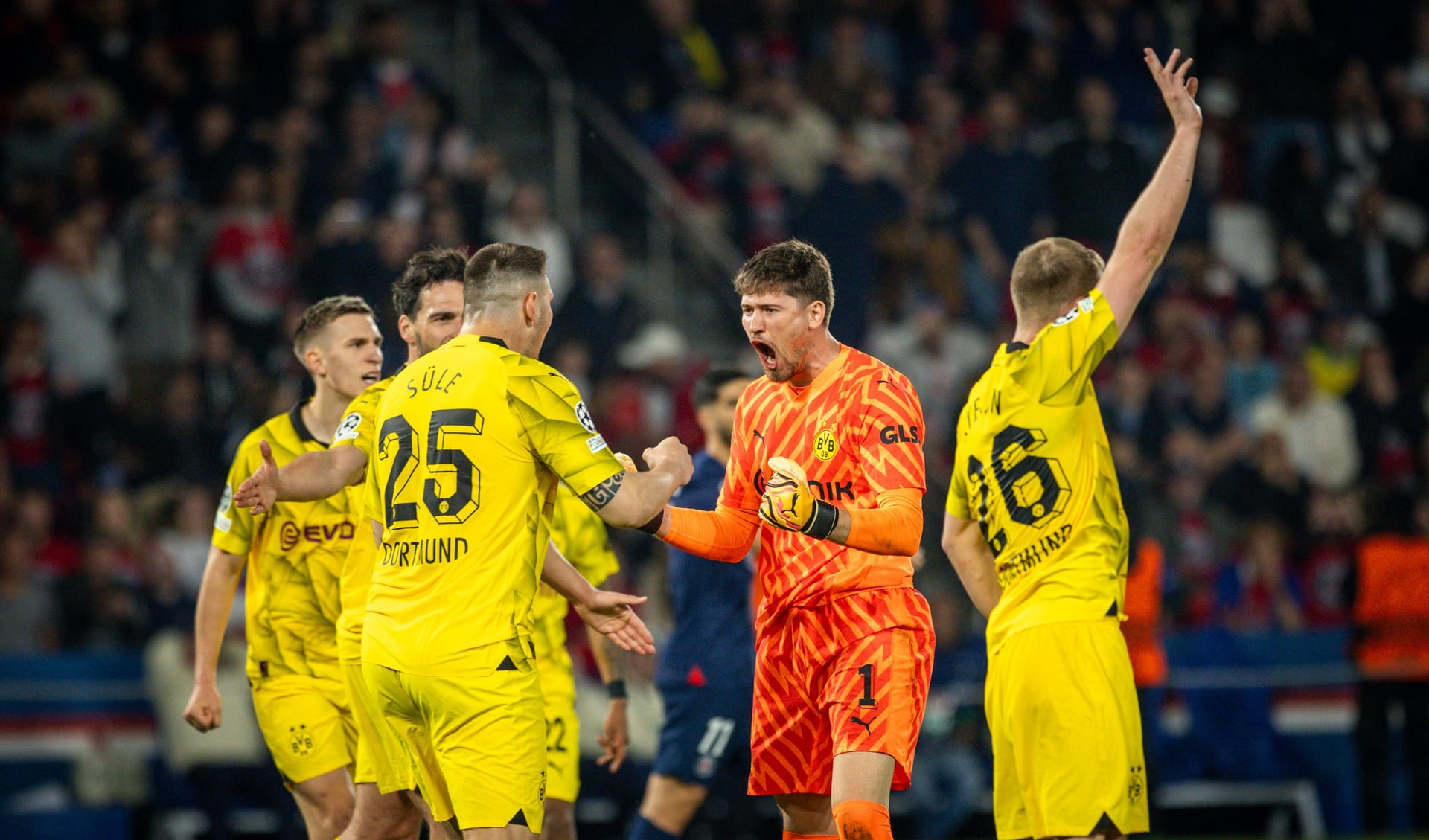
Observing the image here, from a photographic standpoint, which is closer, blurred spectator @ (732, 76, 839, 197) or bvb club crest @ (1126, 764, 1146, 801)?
bvb club crest @ (1126, 764, 1146, 801)

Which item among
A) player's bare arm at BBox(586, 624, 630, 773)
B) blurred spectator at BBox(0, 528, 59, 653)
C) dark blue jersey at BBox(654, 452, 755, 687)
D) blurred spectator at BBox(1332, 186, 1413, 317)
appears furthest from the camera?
blurred spectator at BBox(1332, 186, 1413, 317)

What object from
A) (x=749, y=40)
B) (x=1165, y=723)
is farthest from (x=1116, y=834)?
(x=749, y=40)

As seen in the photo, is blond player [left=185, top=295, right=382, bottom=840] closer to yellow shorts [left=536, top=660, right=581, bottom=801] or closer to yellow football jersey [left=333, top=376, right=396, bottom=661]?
yellow football jersey [left=333, top=376, right=396, bottom=661]

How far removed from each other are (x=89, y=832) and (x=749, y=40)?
10083mm

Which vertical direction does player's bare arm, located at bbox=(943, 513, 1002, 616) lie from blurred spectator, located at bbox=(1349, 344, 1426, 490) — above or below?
below

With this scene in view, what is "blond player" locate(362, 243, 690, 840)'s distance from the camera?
18.3 ft

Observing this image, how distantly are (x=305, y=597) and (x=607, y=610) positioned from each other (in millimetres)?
2070

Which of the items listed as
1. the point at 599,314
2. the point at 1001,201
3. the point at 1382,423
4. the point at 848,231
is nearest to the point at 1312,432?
the point at 1382,423

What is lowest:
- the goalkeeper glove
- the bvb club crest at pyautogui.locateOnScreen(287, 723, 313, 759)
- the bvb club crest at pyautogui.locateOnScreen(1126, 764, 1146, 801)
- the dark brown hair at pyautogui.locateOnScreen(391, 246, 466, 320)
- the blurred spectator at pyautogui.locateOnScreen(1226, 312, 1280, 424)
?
the bvb club crest at pyautogui.locateOnScreen(1126, 764, 1146, 801)

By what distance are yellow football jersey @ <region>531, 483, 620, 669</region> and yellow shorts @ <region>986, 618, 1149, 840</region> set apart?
2578 millimetres

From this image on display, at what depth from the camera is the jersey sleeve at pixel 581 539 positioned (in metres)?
8.21

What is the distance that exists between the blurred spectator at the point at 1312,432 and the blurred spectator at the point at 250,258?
9138mm

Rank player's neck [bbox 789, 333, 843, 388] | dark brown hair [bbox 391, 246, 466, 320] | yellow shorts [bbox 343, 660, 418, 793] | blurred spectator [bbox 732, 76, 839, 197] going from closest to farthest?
yellow shorts [bbox 343, 660, 418, 793]
player's neck [bbox 789, 333, 843, 388]
dark brown hair [bbox 391, 246, 466, 320]
blurred spectator [bbox 732, 76, 839, 197]

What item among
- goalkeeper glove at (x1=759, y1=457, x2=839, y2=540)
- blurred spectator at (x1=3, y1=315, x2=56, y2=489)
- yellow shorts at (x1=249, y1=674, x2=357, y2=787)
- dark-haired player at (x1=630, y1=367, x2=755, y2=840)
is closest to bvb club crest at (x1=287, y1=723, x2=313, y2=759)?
yellow shorts at (x1=249, y1=674, x2=357, y2=787)
